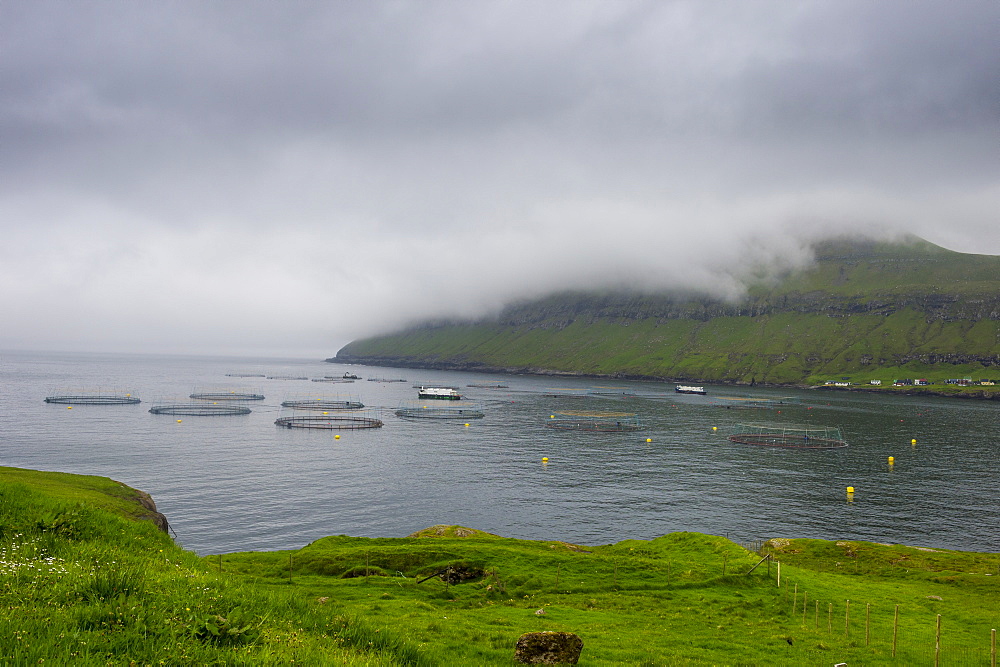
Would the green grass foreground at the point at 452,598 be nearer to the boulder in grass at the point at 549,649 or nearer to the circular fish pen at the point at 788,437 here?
the boulder in grass at the point at 549,649

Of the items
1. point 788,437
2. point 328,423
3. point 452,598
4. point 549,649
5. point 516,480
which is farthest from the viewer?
point 328,423

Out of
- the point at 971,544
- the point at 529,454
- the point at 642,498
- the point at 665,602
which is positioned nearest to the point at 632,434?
the point at 529,454

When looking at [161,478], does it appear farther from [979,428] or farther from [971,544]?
[979,428]

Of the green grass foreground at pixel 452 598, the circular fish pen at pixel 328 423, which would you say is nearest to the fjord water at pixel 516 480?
the circular fish pen at pixel 328 423

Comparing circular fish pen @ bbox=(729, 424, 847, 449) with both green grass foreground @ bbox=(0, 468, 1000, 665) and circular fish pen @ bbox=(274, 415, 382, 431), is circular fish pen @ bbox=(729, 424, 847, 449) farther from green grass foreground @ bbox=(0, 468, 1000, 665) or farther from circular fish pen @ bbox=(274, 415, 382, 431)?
circular fish pen @ bbox=(274, 415, 382, 431)

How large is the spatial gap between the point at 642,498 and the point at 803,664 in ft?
236

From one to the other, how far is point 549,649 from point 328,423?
567 feet

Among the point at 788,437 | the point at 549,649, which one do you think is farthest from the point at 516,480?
the point at 788,437

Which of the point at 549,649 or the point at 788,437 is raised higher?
the point at 549,649

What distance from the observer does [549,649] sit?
23406 mm

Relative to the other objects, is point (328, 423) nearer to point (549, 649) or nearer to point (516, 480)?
point (516, 480)

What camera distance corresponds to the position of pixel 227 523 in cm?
7969

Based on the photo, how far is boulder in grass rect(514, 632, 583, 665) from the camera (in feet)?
75.8

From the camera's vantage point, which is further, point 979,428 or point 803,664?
point 979,428
